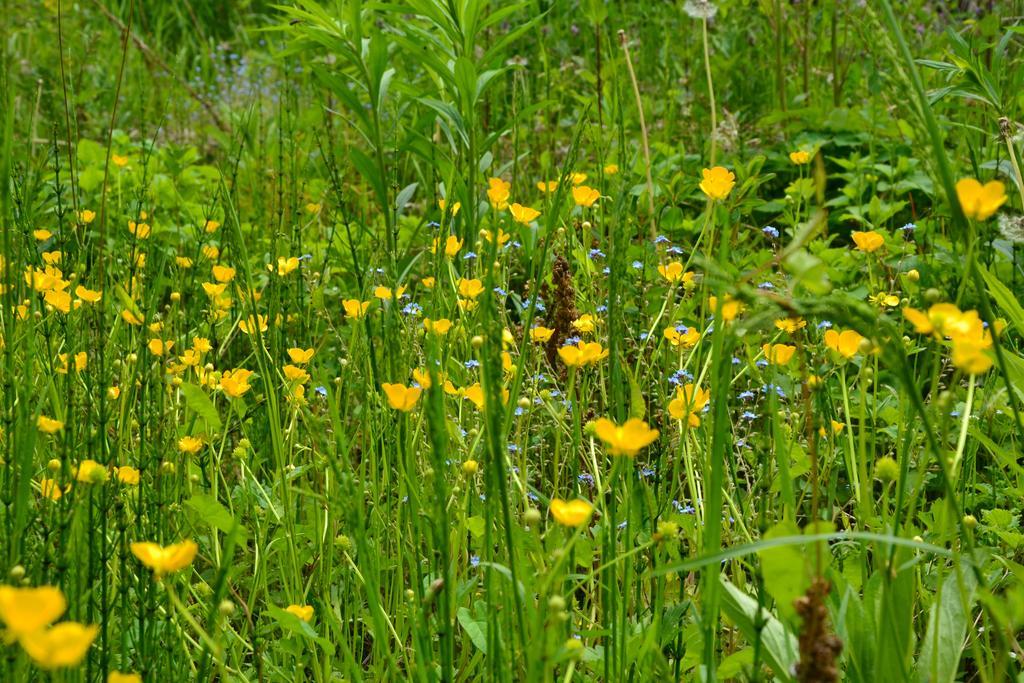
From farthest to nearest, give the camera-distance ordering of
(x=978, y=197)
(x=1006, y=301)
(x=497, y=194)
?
(x=497, y=194) → (x=1006, y=301) → (x=978, y=197)

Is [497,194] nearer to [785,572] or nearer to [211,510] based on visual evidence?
[211,510]

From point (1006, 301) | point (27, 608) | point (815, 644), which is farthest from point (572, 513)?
point (1006, 301)

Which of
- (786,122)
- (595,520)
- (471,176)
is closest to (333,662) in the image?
(595,520)

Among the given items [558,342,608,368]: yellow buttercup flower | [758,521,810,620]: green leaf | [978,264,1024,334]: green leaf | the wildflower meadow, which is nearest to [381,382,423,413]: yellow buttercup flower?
the wildflower meadow

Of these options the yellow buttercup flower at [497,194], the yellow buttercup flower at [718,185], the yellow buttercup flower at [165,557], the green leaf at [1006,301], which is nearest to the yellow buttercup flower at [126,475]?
the yellow buttercup flower at [165,557]

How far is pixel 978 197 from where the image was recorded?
3.12ft

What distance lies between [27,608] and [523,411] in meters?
1.02

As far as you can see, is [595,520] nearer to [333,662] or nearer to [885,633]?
[333,662]

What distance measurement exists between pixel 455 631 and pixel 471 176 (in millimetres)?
635

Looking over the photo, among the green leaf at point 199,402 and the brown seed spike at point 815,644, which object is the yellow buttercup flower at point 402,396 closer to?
the green leaf at point 199,402

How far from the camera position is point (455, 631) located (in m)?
1.47

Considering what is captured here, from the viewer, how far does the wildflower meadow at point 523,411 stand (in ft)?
3.27

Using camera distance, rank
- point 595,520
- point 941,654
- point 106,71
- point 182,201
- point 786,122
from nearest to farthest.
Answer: point 941,654
point 595,520
point 182,201
point 786,122
point 106,71

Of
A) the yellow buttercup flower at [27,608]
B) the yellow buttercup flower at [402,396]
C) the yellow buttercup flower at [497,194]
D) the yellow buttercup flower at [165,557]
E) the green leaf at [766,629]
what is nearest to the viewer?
the yellow buttercup flower at [27,608]
